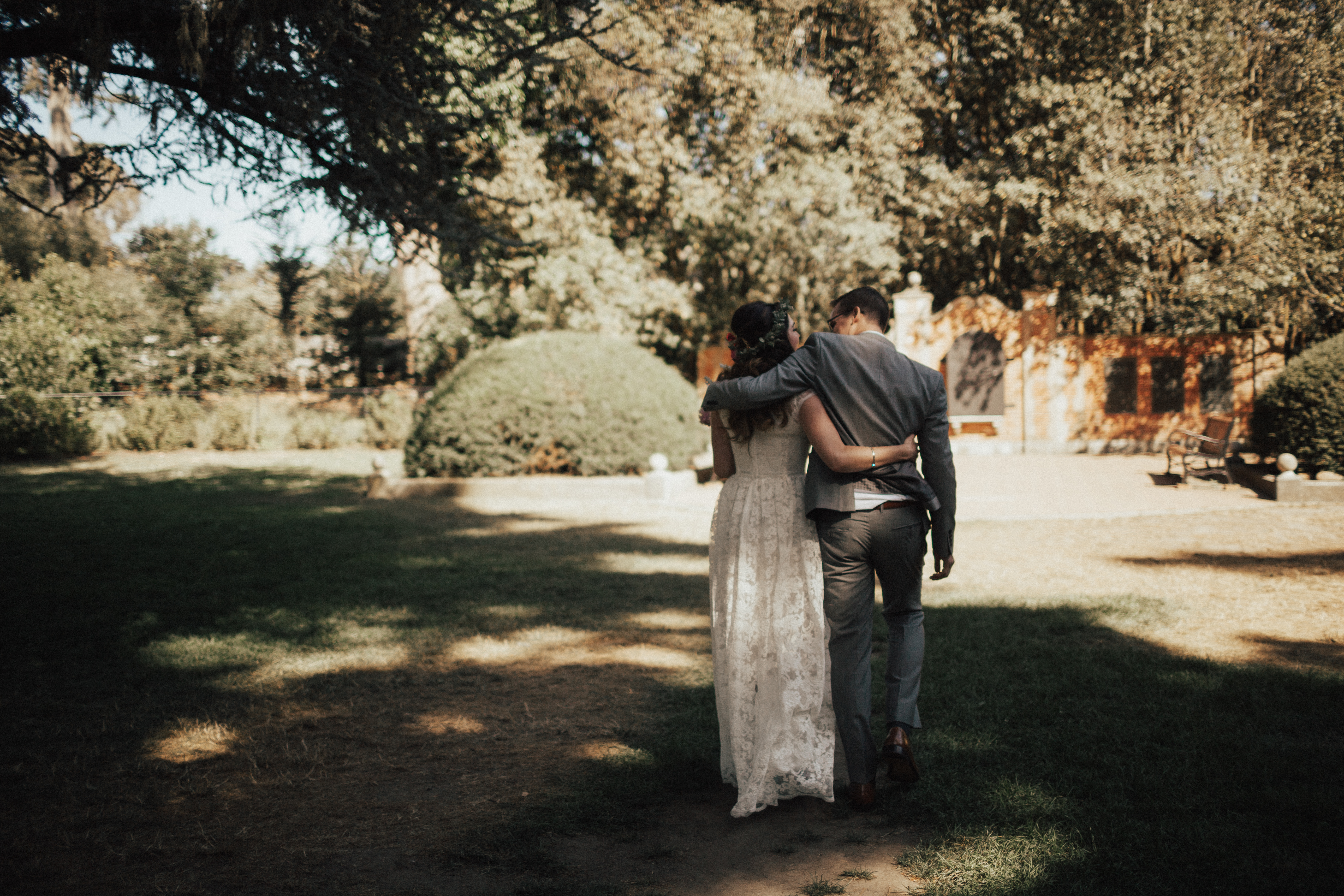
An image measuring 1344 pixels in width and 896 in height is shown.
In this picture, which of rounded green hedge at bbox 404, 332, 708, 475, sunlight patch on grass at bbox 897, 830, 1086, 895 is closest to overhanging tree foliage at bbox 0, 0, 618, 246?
sunlight patch on grass at bbox 897, 830, 1086, 895

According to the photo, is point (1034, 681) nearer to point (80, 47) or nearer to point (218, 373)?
point (80, 47)

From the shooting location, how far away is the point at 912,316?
21.3 m

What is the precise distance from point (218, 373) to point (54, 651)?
74.6ft

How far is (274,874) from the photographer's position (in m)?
3.20

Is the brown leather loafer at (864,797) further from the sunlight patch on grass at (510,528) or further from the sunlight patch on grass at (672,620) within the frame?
the sunlight patch on grass at (510,528)

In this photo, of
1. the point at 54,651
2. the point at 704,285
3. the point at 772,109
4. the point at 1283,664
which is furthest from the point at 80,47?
the point at 704,285

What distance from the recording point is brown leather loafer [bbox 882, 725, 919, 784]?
3619mm

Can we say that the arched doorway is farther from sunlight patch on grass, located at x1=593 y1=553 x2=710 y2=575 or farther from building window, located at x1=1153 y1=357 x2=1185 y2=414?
sunlight patch on grass, located at x1=593 y1=553 x2=710 y2=575

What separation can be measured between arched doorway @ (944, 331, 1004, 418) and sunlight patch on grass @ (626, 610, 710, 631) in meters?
15.6

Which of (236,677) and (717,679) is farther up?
(717,679)

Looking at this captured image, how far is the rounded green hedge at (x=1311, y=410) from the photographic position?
11867 millimetres

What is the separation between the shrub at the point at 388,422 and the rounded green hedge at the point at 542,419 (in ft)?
31.2

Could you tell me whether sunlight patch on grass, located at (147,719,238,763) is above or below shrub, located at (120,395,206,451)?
below

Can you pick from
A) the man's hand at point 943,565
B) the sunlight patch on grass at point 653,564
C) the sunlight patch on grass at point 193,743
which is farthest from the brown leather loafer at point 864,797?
the sunlight patch on grass at point 653,564
